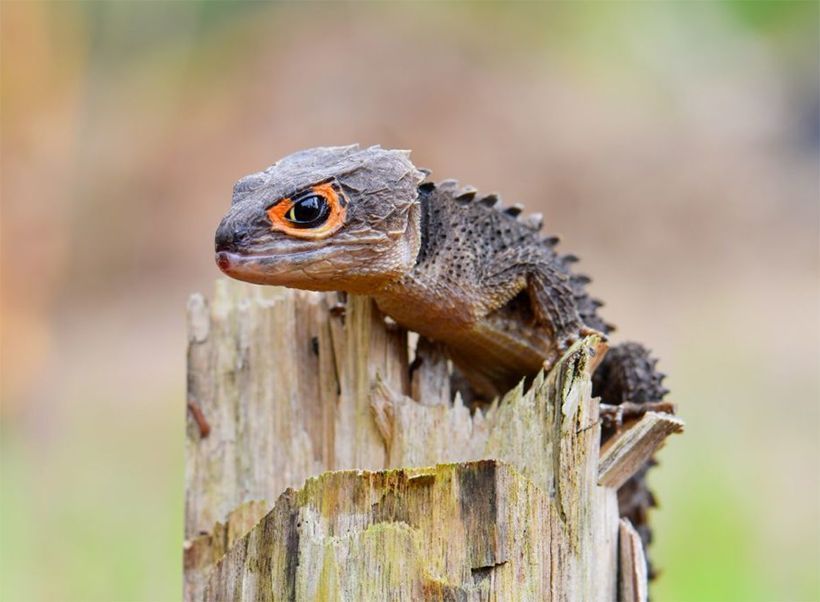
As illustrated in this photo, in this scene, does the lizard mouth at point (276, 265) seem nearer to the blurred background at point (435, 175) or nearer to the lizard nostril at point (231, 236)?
the lizard nostril at point (231, 236)

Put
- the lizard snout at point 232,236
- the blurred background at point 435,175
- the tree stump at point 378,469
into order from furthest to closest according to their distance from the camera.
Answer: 1. the blurred background at point 435,175
2. the lizard snout at point 232,236
3. the tree stump at point 378,469

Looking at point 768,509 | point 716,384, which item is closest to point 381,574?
point 768,509

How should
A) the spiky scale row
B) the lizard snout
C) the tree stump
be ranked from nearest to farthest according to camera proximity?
the tree stump < the lizard snout < the spiky scale row

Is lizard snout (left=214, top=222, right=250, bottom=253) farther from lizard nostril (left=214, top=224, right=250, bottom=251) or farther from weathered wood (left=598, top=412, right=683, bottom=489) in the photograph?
weathered wood (left=598, top=412, right=683, bottom=489)

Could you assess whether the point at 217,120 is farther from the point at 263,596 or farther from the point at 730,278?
the point at 263,596

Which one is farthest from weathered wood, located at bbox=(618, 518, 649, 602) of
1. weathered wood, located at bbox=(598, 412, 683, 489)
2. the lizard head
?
the lizard head

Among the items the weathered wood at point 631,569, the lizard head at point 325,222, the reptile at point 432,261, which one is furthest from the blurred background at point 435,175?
the lizard head at point 325,222
